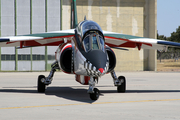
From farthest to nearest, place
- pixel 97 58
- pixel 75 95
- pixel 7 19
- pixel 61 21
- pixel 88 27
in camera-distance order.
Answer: pixel 61 21 → pixel 7 19 → pixel 75 95 → pixel 88 27 → pixel 97 58

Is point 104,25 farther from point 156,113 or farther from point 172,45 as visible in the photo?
point 156,113

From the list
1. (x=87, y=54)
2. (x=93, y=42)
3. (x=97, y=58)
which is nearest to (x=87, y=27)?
(x=93, y=42)

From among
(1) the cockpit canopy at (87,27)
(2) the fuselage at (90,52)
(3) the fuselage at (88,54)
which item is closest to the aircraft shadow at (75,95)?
(3) the fuselage at (88,54)

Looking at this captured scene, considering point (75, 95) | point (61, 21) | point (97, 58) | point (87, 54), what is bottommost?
point (75, 95)

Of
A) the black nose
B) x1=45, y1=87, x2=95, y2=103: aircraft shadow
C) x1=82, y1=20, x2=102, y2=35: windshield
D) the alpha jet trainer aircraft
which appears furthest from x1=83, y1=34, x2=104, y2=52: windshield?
x1=45, y1=87, x2=95, y2=103: aircraft shadow

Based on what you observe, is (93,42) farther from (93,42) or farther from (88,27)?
(88,27)

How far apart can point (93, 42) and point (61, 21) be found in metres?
28.4

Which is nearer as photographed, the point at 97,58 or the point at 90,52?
the point at 97,58

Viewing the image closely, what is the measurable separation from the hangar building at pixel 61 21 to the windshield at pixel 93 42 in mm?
27743

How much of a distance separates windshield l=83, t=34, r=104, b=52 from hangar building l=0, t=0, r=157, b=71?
27743 millimetres

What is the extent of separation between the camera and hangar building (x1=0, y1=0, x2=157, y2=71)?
127 feet

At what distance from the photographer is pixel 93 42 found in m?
11.9

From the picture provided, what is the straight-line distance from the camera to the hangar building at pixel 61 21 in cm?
3884

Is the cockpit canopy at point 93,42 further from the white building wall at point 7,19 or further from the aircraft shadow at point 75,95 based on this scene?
the white building wall at point 7,19
